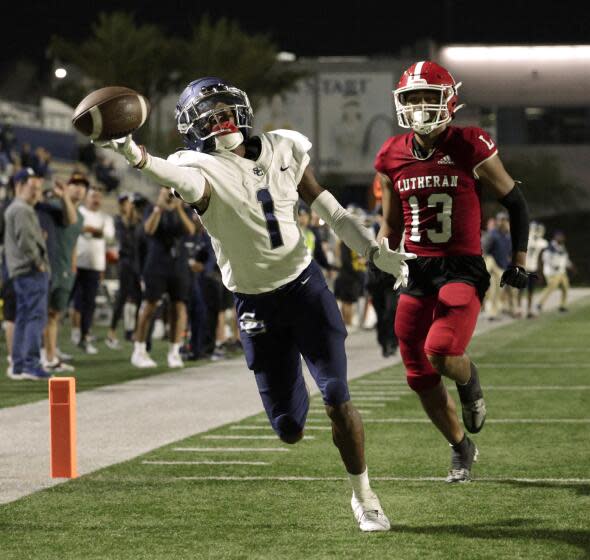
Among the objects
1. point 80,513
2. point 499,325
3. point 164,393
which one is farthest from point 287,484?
point 499,325

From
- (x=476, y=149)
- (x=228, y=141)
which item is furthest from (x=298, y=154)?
(x=476, y=149)

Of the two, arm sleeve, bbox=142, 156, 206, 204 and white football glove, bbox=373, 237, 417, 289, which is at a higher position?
arm sleeve, bbox=142, 156, 206, 204

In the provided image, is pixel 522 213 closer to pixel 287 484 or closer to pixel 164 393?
pixel 287 484

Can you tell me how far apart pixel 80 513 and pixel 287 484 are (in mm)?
1156

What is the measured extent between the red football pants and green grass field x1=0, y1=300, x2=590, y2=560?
1.88 feet

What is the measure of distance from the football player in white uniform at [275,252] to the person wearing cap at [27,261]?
6.48 m

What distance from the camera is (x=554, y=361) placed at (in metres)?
14.8

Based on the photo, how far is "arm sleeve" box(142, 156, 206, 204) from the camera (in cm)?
529

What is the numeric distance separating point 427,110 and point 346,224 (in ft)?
4.01

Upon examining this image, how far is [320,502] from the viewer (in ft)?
21.5

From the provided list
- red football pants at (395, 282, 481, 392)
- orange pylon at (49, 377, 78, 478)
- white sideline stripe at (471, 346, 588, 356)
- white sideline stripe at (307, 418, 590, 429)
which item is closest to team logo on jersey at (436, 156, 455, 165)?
red football pants at (395, 282, 481, 392)

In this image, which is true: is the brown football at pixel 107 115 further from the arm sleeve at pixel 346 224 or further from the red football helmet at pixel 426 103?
the red football helmet at pixel 426 103

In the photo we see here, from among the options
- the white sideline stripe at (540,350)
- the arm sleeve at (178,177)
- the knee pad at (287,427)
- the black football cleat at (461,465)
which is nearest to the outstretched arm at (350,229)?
the arm sleeve at (178,177)

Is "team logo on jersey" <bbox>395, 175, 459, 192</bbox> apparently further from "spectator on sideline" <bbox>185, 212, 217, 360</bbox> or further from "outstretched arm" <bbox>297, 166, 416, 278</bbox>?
"spectator on sideline" <bbox>185, 212, 217, 360</bbox>
